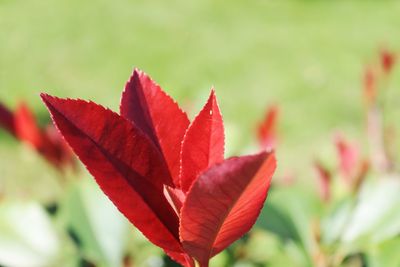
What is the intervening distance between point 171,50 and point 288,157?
1682mm

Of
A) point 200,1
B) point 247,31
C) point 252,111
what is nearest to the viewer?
point 252,111

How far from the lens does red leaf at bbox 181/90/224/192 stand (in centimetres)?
65

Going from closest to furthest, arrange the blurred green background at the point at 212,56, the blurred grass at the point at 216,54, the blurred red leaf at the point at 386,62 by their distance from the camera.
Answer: the blurred red leaf at the point at 386,62 → the blurred green background at the point at 212,56 → the blurred grass at the point at 216,54

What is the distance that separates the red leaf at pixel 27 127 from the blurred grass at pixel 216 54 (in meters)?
2.75

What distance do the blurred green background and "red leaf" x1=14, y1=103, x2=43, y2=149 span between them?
8.38ft

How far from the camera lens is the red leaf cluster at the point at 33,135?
127 cm

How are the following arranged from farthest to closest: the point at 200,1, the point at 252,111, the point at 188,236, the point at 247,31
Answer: the point at 200,1 → the point at 247,31 → the point at 252,111 → the point at 188,236

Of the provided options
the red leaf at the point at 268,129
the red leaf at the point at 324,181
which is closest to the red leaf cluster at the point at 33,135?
the red leaf at the point at 268,129

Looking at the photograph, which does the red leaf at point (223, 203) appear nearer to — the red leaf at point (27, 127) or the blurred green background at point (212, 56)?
the red leaf at point (27, 127)

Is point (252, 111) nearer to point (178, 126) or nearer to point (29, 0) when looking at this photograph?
point (29, 0)

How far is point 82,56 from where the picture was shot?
5281 mm

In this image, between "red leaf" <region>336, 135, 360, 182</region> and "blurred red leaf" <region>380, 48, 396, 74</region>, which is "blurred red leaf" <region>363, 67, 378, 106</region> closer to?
"blurred red leaf" <region>380, 48, 396, 74</region>

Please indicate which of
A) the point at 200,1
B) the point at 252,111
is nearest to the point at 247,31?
the point at 200,1

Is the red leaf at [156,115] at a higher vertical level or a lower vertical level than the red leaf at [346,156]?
lower
